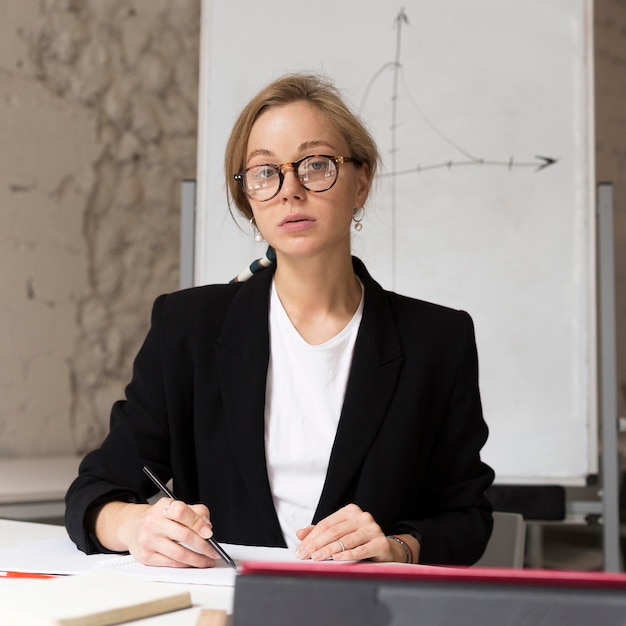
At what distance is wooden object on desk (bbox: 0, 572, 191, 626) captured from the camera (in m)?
0.66

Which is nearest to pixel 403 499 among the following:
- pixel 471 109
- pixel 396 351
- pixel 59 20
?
pixel 396 351

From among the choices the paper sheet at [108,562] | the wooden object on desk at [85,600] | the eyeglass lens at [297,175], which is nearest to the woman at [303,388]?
the eyeglass lens at [297,175]

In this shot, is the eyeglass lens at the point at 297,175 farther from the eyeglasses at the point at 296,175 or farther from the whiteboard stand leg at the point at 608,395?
the whiteboard stand leg at the point at 608,395

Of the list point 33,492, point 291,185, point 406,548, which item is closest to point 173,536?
point 406,548

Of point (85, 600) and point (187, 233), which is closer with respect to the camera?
point (85, 600)

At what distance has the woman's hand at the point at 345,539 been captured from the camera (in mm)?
994

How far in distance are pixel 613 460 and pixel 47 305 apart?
186 centimetres

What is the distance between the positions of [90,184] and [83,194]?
5 cm

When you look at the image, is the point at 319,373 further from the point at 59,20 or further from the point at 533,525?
the point at 59,20

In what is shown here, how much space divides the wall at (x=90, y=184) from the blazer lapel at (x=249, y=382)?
62.1 inches

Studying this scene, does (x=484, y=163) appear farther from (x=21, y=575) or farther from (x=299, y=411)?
(x=21, y=575)

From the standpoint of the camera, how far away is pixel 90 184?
305 cm

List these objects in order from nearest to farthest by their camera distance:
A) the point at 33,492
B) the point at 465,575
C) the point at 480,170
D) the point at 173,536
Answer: the point at 465,575
the point at 173,536
the point at 33,492
the point at 480,170

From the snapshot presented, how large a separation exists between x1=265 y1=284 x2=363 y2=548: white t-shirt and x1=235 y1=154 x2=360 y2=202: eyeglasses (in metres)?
0.22
